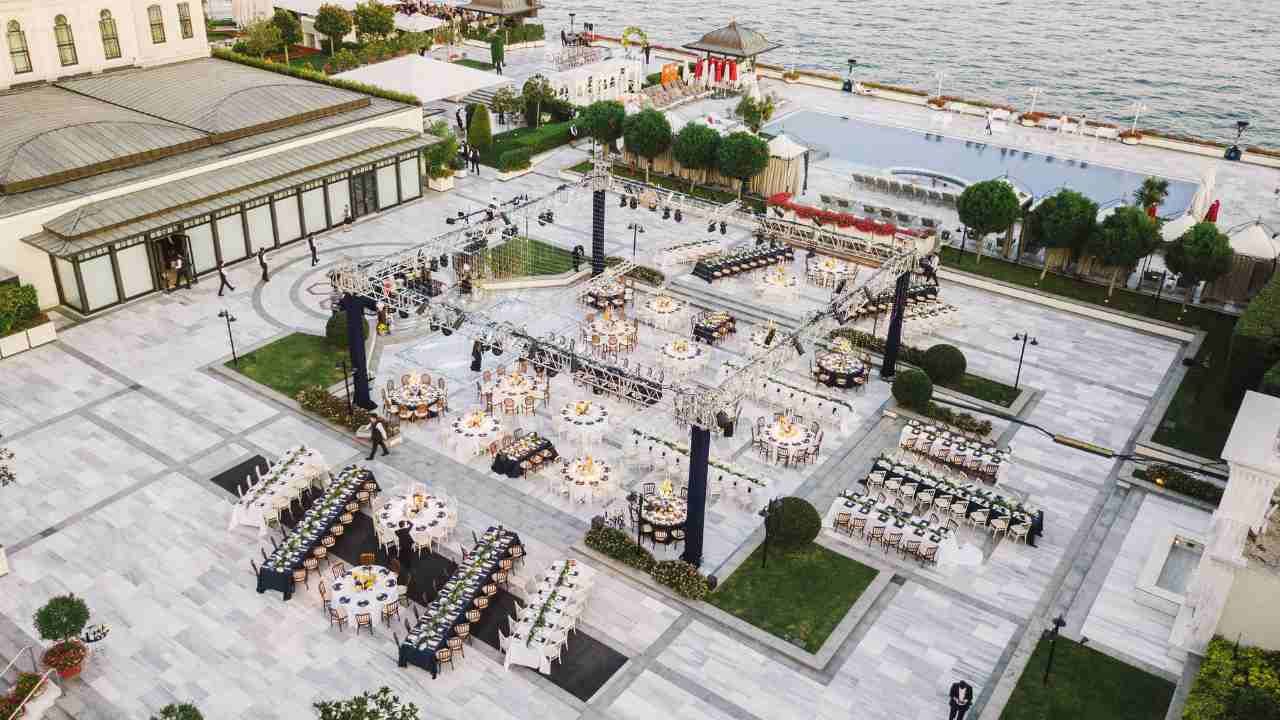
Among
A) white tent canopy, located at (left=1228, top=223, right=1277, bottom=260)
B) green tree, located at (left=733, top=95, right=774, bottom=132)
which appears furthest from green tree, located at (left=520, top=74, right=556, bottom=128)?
white tent canopy, located at (left=1228, top=223, right=1277, bottom=260)

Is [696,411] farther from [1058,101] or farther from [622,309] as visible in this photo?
[1058,101]

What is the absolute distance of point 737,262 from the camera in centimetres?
4419

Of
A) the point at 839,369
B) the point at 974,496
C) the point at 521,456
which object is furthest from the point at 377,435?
the point at 974,496

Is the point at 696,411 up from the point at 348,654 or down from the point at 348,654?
up

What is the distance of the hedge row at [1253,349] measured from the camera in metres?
33.9

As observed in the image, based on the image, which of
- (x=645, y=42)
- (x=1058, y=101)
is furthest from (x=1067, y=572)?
(x=1058, y=101)

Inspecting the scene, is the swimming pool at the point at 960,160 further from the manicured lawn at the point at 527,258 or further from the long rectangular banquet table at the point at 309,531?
the long rectangular banquet table at the point at 309,531

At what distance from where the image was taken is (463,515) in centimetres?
2886

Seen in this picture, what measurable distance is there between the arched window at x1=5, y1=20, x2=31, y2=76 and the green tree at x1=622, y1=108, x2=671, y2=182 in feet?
98.3

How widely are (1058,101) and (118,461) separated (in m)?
96.2

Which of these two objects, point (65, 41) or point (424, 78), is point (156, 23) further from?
point (424, 78)

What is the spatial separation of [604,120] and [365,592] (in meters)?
36.0

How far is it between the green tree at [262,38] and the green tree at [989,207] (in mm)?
51990

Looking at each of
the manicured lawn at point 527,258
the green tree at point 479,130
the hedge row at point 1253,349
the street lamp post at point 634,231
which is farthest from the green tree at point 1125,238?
the green tree at point 479,130
